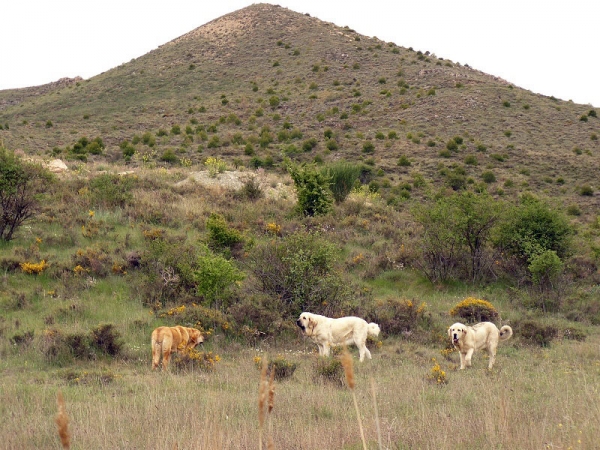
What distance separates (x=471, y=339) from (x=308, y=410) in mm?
5140

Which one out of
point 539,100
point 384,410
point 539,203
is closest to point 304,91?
point 539,100

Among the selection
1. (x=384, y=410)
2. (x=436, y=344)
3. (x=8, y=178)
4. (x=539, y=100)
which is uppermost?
(x=539, y=100)

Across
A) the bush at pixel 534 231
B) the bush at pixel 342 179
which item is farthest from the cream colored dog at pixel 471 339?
the bush at pixel 342 179

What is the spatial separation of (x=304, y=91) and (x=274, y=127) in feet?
28.2

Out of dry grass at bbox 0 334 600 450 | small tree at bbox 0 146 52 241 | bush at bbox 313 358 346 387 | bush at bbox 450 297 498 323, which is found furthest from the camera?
small tree at bbox 0 146 52 241

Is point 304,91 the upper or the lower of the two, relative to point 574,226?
upper

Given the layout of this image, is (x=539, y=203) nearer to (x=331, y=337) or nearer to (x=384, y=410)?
(x=331, y=337)

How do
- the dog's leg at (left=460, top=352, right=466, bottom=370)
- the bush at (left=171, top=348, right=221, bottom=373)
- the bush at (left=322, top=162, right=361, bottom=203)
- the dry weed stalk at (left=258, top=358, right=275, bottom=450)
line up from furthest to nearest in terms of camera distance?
the bush at (left=322, top=162, right=361, bottom=203), the dog's leg at (left=460, top=352, right=466, bottom=370), the bush at (left=171, top=348, right=221, bottom=373), the dry weed stalk at (left=258, top=358, right=275, bottom=450)

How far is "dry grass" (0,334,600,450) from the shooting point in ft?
15.9

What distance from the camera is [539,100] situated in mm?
50719

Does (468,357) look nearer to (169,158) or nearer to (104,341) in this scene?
(104,341)

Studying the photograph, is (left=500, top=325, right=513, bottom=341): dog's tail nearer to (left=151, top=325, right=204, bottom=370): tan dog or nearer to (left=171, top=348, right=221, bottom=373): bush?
(left=171, top=348, right=221, bottom=373): bush

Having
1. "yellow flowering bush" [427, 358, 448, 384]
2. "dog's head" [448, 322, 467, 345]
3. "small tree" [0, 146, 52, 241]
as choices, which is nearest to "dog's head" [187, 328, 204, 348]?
"yellow flowering bush" [427, 358, 448, 384]

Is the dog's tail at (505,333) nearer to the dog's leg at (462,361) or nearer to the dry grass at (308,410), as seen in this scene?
the dog's leg at (462,361)
